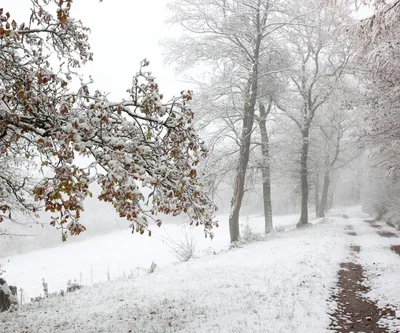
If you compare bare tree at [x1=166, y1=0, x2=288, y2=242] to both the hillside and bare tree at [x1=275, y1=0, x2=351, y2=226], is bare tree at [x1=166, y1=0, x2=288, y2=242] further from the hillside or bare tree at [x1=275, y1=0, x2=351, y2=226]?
the hillside

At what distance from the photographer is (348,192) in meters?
74.9

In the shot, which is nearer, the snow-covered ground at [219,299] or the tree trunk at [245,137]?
the snow-covered ground at [219,299]

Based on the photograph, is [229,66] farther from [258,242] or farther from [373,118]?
[258,242]

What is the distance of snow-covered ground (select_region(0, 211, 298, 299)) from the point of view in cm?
1992

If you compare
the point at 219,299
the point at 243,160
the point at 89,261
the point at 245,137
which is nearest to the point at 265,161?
the point at 243,160

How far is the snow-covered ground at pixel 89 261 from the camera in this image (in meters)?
19.9

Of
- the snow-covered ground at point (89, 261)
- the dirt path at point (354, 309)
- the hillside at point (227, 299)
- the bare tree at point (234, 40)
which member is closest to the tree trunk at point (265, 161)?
the snow-covered ground at point (89, 261)

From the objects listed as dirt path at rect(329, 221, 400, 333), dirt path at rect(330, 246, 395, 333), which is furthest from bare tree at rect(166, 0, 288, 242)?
dirt path at rect(330, 246, 395, 333)

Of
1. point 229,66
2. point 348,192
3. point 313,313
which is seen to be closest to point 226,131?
point 229,66

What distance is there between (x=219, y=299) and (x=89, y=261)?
2063 centimetres

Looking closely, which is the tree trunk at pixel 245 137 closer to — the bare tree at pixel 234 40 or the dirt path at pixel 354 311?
the bare tree at pixel 234 40

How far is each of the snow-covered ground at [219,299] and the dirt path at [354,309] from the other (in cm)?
26

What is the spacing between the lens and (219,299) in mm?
7930

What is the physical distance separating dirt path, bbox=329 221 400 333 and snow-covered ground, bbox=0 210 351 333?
0.26m
